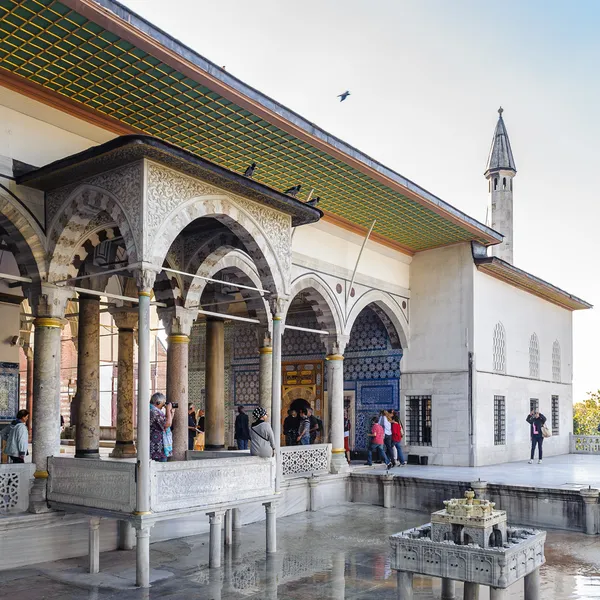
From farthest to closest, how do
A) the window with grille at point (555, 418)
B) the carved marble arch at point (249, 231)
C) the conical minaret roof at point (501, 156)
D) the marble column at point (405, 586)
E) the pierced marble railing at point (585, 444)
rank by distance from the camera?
the conical minaret roof at point (501, 156)
the pierced marble railing at point (585, 444)
the window with grille at point (555, 418)
the carved marble arch at point (249, 231)
the marble column at point (405, 586)

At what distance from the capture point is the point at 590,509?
8539 millimetres

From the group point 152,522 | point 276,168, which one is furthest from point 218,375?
point 152,522

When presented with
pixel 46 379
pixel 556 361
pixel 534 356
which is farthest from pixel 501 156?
pixel 46 379

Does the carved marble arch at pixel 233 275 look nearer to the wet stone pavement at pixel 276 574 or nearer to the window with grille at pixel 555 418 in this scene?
the wet stone pavement at pixel 276 574

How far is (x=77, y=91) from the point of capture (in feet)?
22.0

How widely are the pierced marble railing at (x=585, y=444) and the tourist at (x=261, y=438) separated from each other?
1257 cm

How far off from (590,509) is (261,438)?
14.1 ft

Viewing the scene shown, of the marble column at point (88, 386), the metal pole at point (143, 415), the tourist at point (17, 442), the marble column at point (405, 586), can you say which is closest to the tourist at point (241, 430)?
the marble column at point (88, 386)

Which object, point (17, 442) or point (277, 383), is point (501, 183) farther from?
point (17, 442)

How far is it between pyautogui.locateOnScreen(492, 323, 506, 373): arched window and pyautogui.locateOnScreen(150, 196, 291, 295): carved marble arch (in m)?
6.87

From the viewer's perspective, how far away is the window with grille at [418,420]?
12.6 meters

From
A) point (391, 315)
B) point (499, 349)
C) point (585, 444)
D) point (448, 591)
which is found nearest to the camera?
point (448, 591)

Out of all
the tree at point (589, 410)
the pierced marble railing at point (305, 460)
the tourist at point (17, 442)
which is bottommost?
the tree at point (589, 410)

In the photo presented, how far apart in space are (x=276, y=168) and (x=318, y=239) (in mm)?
2230
